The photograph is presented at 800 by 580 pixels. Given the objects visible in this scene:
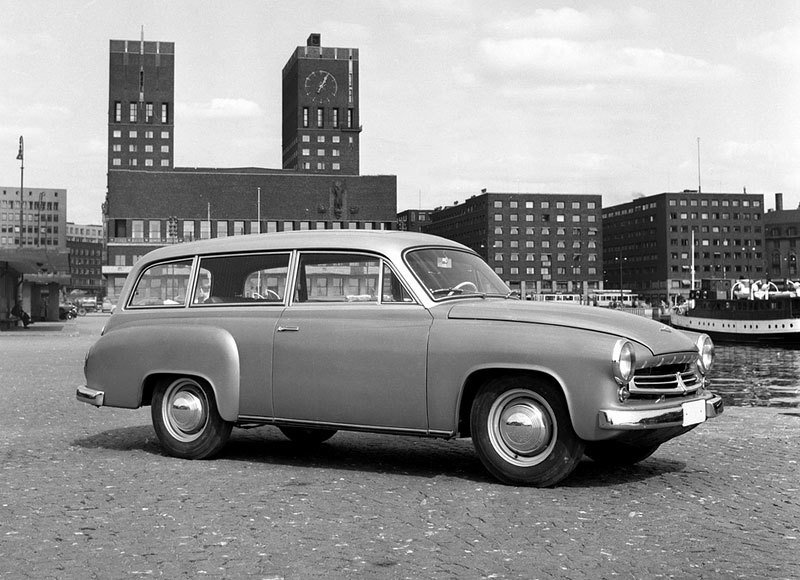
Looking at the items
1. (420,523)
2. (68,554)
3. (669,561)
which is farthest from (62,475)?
(669,561)

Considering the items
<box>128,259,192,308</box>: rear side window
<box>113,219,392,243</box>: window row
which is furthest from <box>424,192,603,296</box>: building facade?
<box>128,259,192,308</box>: rear side window

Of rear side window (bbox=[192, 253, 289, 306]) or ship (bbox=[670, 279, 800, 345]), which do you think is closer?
rear side window (bbox=[192, 253, 289, 306])

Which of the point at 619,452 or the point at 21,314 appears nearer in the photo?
the point at 619,452

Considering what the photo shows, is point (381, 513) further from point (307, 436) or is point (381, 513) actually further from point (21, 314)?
point (21, 314)

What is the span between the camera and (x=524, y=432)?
611 centimetres

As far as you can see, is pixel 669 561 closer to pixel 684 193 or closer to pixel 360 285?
pixel 360 285

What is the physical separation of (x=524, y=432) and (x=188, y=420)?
9.65ft

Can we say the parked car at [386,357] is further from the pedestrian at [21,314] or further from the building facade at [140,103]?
the building facade at [140,103]

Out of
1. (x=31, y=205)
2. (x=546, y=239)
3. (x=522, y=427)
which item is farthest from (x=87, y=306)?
(x=522, y=427)

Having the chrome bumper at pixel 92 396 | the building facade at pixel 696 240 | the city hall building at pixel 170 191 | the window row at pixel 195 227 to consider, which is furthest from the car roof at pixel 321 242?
the building facade at pixel 696 240

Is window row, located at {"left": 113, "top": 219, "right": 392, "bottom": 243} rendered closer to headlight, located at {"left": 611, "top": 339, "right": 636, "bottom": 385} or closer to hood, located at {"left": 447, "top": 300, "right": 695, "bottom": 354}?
hood, located at {"left": 447, "top": 300, "right": 695, "bottom": 354}

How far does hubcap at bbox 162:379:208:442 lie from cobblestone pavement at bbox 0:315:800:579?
27 centimetres

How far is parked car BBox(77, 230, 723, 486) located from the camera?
6.01 meters

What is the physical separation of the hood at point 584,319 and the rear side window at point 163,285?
8.65 feet
